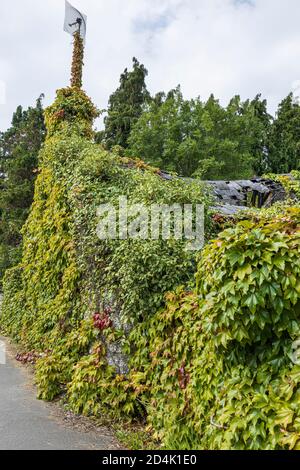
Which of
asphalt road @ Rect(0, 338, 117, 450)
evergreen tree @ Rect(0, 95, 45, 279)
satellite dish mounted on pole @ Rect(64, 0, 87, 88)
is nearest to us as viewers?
asphalt road @ Rect(0, 338, 117, 450)

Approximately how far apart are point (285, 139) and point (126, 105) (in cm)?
992

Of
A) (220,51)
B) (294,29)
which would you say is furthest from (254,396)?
(220,51)

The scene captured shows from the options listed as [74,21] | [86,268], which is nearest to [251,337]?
[86,268]

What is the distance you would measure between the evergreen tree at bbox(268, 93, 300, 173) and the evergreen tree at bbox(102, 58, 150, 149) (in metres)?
8.37

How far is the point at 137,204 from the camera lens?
5113 millimetres

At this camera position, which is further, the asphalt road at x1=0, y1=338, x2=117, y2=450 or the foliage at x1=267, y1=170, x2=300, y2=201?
the foliage at x1=267, y1=170, x2=300, y2=201

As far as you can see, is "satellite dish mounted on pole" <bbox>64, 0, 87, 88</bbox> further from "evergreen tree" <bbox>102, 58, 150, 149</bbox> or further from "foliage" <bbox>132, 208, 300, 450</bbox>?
"evergreen tree" <bbox>102, 58, 150, 149</bbox>

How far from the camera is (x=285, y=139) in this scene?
934 inches

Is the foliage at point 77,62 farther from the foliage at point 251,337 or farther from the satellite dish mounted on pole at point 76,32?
the foliage at point 251,337

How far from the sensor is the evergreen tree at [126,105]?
25.7 meters

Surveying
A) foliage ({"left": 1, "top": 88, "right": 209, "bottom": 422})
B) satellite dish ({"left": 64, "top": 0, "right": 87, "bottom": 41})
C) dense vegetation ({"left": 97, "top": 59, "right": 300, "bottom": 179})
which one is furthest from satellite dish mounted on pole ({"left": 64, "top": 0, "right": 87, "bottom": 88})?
dense vegetation ({"left": 97, "top": 59, "right": 300, "bottom": 179})

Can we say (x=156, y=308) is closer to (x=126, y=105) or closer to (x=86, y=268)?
(x=86, y=268)

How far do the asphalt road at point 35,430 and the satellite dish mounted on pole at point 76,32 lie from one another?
7839mm

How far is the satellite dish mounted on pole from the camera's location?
10.6 metres
